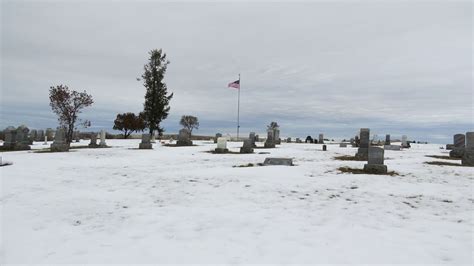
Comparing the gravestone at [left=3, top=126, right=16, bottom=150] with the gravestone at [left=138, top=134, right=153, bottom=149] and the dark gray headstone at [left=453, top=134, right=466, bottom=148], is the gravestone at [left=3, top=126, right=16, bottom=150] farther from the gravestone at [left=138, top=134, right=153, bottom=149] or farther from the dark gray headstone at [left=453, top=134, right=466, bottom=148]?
the dark gray headstone at [left=453, top=134, right=466, bottom=148]

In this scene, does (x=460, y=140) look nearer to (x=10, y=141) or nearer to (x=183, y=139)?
(x=183, y=139)

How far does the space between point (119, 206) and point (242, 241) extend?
11.2ft

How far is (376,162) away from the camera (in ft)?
38.8

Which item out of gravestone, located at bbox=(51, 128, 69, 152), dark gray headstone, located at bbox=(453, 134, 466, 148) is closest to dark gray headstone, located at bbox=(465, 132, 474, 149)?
dark gray headstone, located at bbox=(453, 134, 466, 148)

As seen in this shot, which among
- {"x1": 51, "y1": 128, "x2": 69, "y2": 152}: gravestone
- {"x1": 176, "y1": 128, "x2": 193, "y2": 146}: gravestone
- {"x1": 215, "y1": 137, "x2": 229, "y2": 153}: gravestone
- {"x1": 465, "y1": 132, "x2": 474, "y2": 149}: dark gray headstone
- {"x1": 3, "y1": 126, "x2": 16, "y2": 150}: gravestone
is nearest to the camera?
{"x1": 465, "y1": 132, "x2": 474, "y2": 149}: dark gray headstone

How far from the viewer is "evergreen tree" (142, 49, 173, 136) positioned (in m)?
44.6

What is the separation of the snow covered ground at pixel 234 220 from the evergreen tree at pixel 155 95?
3535 cm

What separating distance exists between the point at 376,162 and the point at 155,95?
127 ft

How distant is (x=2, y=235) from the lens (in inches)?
184

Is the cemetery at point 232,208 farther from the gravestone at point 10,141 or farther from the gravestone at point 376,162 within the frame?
the gravestone at point 10,141

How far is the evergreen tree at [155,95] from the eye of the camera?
4456 centimetres

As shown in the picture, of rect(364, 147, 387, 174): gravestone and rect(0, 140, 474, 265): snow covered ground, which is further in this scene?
rect(364, 147, 387, 174): gravestone

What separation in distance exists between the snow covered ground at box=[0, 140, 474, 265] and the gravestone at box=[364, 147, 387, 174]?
1747mm

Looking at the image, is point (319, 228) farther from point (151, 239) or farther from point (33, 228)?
point (33, 228)
